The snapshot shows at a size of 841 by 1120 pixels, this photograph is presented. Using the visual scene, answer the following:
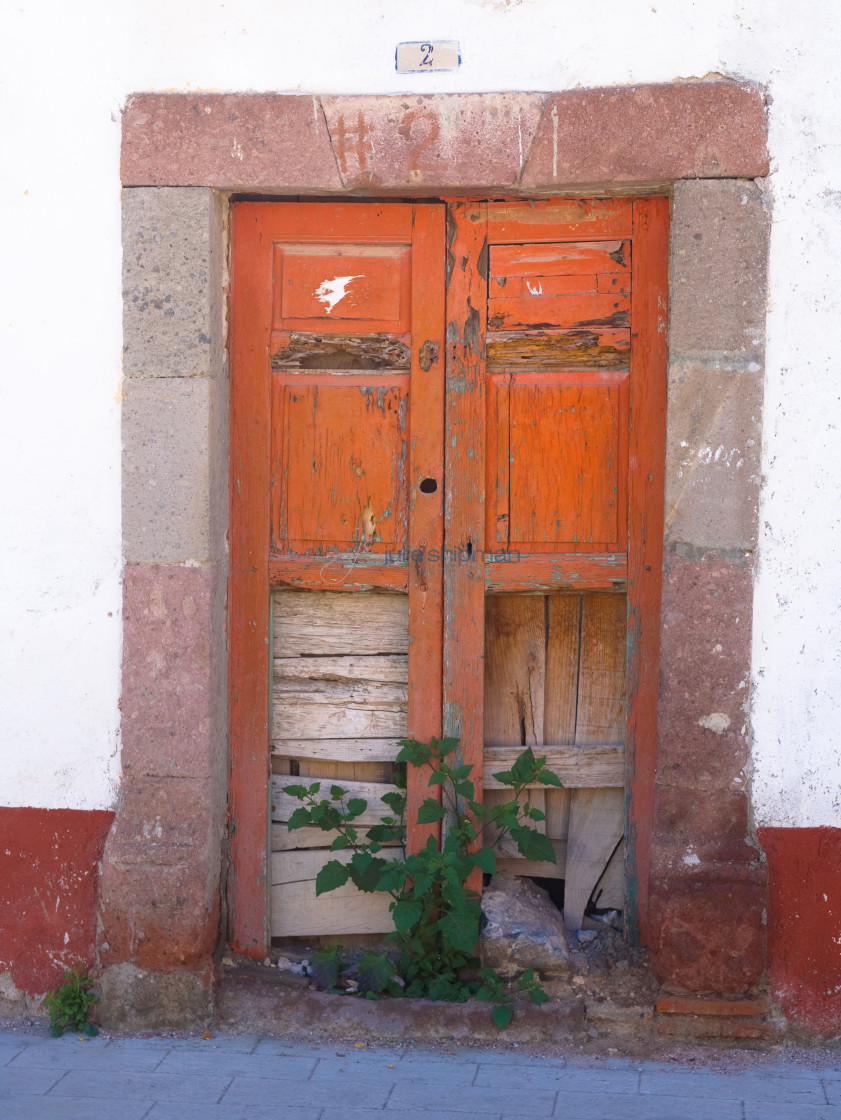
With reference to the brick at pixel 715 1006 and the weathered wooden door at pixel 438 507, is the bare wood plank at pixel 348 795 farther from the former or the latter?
the brick at pixel 715 1006

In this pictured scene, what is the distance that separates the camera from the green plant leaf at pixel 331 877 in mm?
3143

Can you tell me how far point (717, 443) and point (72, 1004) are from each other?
103 inches

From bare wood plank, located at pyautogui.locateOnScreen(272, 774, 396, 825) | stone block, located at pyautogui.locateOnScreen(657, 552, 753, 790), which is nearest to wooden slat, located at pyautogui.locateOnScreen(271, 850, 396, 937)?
bare wood plank, located at pyautogui.locateOnScreen(272, 774, 396, 825)

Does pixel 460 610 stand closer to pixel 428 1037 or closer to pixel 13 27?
pixel 428 1037

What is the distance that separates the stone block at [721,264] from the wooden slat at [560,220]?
0.23 metres

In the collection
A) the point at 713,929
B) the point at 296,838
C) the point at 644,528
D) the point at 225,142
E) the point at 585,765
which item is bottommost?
the point at 713,929

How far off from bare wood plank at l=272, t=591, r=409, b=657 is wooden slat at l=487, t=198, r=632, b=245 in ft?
4.04

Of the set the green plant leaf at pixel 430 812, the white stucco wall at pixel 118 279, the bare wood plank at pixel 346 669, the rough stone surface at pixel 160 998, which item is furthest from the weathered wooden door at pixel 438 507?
the white stucco wall at pixel 118 279

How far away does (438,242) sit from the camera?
127 inches

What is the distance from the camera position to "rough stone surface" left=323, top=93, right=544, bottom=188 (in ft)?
9.89

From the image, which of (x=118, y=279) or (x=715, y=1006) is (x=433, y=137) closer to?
(x=118, y=279)

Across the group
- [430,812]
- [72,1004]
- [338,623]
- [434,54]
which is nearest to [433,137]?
[434,54]

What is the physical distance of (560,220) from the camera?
3203 millimetres

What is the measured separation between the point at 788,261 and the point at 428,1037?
8.46 feet
